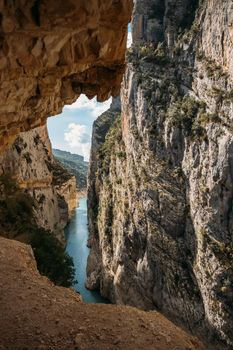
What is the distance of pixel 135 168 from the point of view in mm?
46125

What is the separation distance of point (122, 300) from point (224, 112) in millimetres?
23257

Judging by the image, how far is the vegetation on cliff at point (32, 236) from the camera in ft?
83.6

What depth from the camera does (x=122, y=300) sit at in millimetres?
44906

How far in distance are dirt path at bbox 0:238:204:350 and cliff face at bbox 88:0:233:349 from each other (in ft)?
77.3

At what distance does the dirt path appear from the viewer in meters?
9.27

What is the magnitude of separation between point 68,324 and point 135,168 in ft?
120

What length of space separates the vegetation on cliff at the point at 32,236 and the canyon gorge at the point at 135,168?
1.77m

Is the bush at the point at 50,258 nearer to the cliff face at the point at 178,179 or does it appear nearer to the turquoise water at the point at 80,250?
the cliff face at the point at 178,179

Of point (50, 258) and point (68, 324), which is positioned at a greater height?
point (68, 324)

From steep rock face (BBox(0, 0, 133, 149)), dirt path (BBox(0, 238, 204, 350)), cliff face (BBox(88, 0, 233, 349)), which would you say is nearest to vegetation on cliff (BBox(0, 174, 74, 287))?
cliff face (BBox(88, 0, 233, 349))

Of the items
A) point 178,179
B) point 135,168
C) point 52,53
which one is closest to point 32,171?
point 135,168

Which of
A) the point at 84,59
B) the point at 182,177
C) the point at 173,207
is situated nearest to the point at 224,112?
the point at 182,177

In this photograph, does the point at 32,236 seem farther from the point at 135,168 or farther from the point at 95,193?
the point at 95,193

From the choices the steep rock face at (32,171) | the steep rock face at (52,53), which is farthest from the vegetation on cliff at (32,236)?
the steep rock face at (52,53)
